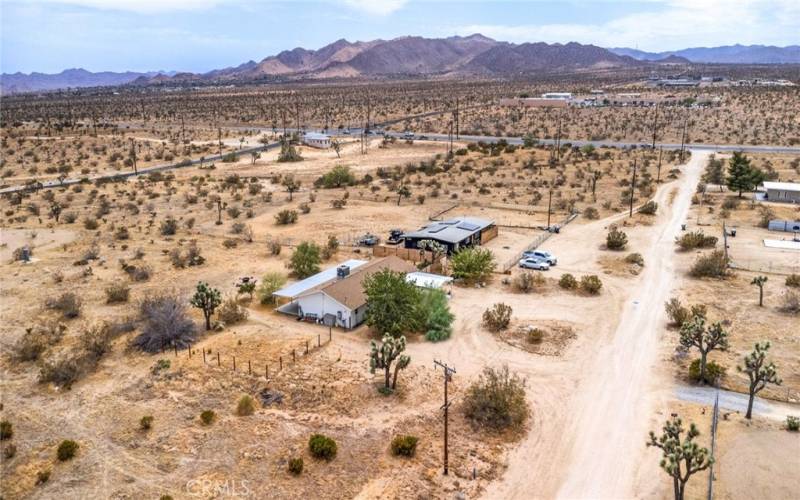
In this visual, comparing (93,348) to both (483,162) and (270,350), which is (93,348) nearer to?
Result: (270,350)

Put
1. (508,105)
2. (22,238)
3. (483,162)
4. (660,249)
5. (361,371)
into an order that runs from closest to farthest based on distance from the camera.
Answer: (361,371) → (660,249) → (22,238) → (483,162) → (508,105)

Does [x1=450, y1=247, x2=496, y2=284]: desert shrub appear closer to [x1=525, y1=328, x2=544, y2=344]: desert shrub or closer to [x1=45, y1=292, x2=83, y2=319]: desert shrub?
[x1=525, y1=328, x2=544, y2=344]: desert shrub

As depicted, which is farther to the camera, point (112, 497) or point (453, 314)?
point (453, 314)

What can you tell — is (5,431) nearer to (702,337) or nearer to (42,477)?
(42,477)

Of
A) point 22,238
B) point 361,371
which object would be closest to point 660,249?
point 361,371

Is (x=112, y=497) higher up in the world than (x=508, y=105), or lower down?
lower down

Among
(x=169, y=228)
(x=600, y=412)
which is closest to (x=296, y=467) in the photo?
(x=600, y=412)
